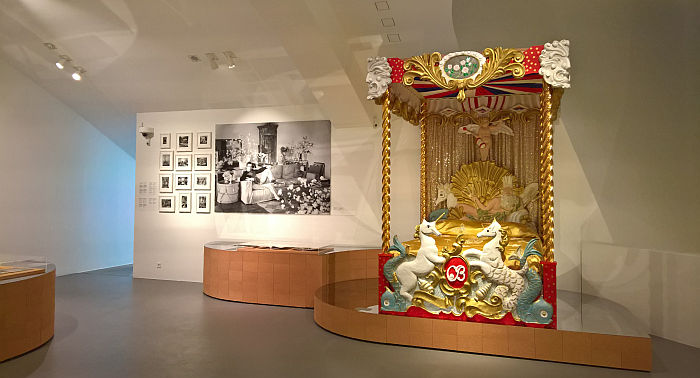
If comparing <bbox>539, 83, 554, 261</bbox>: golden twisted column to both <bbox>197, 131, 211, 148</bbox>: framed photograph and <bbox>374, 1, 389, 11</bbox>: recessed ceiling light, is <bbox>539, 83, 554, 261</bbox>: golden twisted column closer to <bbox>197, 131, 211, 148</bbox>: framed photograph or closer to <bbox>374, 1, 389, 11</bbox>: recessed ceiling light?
<bbox>374, 1, 389, 11</bbox>: recessed ceiling light

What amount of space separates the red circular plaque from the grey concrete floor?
68 cm

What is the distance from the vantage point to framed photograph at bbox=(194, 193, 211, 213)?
8.60m

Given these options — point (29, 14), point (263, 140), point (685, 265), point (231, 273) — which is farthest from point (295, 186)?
point (685, 265)

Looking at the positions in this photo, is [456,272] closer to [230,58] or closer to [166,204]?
[230,58]

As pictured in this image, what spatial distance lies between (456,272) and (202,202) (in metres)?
5.46

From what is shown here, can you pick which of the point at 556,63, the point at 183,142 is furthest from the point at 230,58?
the point at 556,63

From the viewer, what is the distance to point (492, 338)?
446 cm

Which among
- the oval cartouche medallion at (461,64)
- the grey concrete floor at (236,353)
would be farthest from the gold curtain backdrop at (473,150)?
the grey concrete floor at (236,353)

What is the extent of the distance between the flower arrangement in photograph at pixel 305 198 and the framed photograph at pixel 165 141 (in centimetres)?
250

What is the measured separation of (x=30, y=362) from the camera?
414 cm

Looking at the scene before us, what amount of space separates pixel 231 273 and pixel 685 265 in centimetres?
558

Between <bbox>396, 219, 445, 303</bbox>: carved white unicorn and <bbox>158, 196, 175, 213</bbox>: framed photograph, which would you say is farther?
<bbox>158, 196, 175, 213</bbox>: framed photograph

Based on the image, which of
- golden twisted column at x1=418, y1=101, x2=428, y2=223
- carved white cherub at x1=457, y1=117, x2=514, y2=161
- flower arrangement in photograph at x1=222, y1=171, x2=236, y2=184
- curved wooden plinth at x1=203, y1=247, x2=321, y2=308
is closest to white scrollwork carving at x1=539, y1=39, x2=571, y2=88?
carved white cherub at x1=457, y1=117, x2=514, y2=161

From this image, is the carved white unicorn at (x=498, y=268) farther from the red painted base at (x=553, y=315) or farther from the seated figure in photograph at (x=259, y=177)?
the seated figure in photograph at (x=259, y=177)
